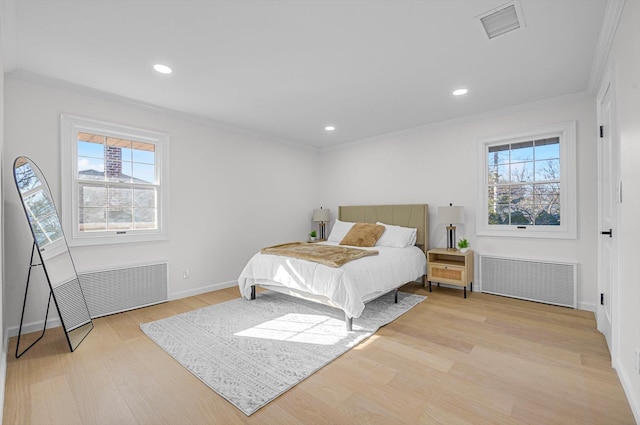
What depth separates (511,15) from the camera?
2.11 m

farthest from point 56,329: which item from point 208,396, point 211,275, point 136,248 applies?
point 208,396

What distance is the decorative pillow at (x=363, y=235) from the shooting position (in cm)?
454

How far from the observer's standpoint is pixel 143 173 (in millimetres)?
3844

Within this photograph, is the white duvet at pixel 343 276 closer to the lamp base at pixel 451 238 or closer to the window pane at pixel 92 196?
the lamp base at pixel 451 238

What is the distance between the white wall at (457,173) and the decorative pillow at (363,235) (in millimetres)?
799

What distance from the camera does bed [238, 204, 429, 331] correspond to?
9.71 ft

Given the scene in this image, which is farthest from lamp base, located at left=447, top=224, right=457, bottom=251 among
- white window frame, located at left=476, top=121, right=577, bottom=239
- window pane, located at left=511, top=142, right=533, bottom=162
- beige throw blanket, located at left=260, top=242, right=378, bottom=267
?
beige throw blanket, located at left=260, top=242, right=378, bottom=267

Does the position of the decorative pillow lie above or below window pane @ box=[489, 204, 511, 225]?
below

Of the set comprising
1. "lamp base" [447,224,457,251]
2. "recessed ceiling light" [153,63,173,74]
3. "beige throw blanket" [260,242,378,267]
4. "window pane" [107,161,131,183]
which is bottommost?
"beige throw blanket" [260,242,378,267]

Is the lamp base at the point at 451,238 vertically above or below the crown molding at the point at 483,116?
below

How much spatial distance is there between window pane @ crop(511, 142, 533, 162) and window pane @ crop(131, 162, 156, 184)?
16.4 ft

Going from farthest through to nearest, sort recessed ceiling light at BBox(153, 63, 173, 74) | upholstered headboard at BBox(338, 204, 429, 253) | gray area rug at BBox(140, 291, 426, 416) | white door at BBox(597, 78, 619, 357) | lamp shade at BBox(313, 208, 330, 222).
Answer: lamp shade at BBox(313, 208, 330, 222) → upholstered headboard at BBox(338, 204, 429, 253) → recessed ceiling light at BBox(153, 63, 173, 74) → white door at BBox(597, 78, 619, 357) → gray area rug at BBox(140, 291, 426, 416)

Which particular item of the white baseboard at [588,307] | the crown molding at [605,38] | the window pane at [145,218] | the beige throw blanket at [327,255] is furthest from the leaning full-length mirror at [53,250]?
the white baseboard at [588,307]

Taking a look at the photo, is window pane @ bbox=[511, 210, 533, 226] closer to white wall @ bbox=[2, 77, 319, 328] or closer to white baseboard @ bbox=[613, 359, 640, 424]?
white baseboard @ bbox=[613, 359, 640, 424]
